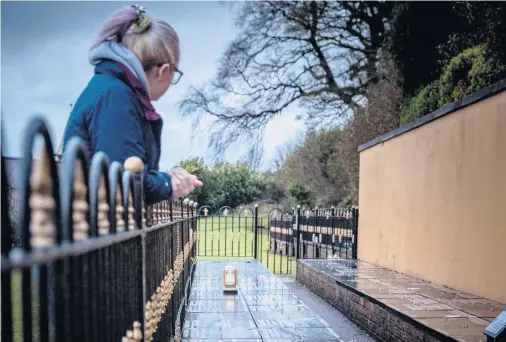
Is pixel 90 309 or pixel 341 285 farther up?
pixel 90 309

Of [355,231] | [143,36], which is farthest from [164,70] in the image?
[355,231]

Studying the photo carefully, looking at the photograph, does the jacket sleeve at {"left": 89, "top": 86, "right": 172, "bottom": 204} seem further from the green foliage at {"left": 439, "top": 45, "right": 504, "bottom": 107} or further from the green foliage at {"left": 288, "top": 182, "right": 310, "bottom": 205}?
the green foliage at {"left": 288, "top": 182, "right": 310, "bottom": 205}

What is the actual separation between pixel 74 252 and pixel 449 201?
5.12 m

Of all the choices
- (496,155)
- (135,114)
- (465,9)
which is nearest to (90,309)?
(135,114)

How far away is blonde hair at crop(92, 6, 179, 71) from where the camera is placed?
68.7 inches

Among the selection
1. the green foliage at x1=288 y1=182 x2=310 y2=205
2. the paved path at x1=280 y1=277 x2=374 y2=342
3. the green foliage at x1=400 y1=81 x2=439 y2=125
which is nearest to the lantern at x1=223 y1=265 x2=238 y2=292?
the paved path at x1=280 y1=277 x2=374 y2=342

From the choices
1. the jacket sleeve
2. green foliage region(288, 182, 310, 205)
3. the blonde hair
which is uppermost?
the blonde hair

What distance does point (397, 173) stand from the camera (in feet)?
22.5

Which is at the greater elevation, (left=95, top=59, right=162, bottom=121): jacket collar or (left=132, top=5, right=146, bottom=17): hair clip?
(left=132, top=5, right=146, bottom=17): hair clip

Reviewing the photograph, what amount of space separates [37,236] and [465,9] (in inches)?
374

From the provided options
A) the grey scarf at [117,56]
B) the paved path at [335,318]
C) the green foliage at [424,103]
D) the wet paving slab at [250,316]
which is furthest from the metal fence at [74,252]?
the green foliage at [424,103]

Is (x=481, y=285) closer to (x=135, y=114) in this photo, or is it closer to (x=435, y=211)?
(x=435, y=211)

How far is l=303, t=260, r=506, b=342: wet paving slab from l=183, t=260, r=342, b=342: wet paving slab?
0.73 metres

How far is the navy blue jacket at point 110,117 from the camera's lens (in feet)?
4.95
